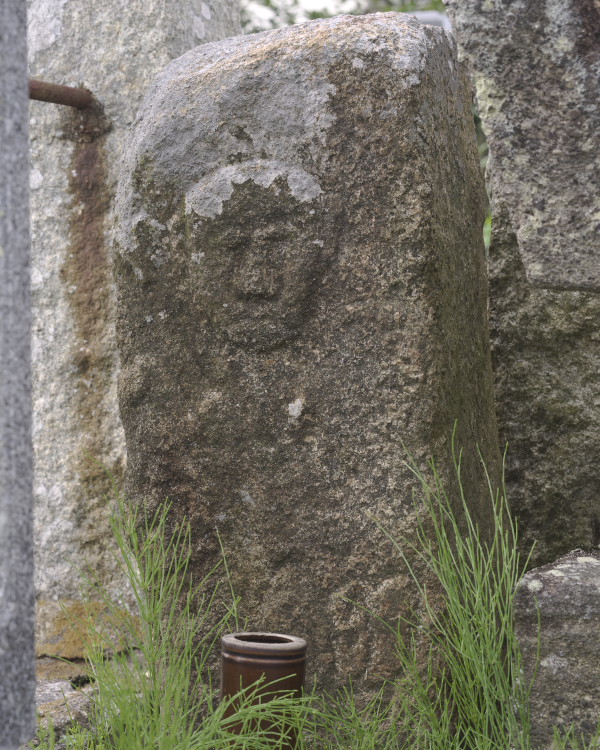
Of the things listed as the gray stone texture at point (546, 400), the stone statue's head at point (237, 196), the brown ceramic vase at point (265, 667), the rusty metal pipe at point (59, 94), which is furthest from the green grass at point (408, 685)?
the rusty metal pipe at point (59, 94)

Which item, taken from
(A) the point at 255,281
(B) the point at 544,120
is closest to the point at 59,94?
(A) the point at 255,281

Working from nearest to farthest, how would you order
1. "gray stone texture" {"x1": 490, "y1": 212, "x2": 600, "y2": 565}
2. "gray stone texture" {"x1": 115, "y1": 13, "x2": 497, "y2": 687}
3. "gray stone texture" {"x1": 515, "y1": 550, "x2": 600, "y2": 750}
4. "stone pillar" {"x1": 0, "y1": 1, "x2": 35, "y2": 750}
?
"stone pillar" {"x1": 0, "y1": 1, "x2": 35, "y2": 750}, "gray stone texture" {"x1": 515, "y1": 550, "x2": 600, "y2": 750}, "gray stone texture" {"x1": 115, "y1": 13, "x2": 497, "y2": 687}, "gray stone texture" {"x1": 490, "y1": 212, "x2": 600, "y2": 565}

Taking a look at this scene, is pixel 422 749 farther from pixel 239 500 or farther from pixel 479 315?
pixel 479 315

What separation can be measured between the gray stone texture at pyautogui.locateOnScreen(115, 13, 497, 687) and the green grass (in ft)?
0.19

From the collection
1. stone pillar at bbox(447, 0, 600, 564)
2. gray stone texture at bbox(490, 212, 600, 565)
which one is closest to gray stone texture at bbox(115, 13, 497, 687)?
gray stone texture at bbox(490, 212, 600, 565)

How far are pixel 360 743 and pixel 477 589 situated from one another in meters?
0.38

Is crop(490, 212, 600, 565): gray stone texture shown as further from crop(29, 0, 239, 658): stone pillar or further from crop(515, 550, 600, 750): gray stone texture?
crop(29, 0, 239, 658): stone pillar

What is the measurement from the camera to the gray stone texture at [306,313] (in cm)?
185

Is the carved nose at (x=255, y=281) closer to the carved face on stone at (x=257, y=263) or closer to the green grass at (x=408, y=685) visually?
the carved face on stone at (x=257, y=263)

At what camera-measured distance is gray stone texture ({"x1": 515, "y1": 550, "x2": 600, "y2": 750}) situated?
1614mm

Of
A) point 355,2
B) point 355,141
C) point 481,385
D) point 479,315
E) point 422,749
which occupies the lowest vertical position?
point 422,749

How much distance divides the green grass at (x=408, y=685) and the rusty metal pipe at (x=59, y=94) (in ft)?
4.36

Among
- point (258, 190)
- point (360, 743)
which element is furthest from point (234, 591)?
point (258, 190)

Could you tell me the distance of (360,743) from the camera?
1789mm
